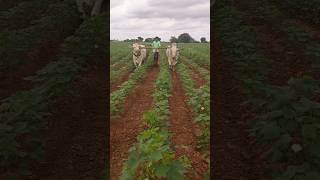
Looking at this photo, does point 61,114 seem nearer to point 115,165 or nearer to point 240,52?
point 115,165

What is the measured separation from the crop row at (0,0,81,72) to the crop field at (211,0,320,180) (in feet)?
16.8

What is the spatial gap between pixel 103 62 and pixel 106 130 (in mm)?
4960

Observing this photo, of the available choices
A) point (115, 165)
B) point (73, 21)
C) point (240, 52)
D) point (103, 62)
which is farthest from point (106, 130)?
point (73, 21)

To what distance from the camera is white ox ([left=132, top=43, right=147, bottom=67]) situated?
1947cm

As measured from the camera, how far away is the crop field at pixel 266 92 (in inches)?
196

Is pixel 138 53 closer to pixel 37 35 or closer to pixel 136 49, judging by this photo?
pixel 136 49

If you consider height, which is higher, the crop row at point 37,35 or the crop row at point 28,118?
the crop row at point 37,35

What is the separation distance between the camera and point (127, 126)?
31.4 ft

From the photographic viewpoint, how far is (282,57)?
45.3ft

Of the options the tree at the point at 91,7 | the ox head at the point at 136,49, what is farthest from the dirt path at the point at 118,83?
the tree at the point at 91,7

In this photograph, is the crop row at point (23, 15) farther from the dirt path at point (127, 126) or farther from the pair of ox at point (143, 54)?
the dirt path at point (127, 126)

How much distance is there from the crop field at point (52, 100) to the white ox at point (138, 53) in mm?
3132

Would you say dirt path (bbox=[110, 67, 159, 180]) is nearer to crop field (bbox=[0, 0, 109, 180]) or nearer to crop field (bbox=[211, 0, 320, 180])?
crop field (bbox=[0, 0, 109, 180])

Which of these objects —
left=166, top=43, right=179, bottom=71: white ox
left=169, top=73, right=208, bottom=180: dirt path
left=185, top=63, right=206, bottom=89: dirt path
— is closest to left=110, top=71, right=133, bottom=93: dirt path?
left=166, top=43, right=179, bottom=71: white ox
